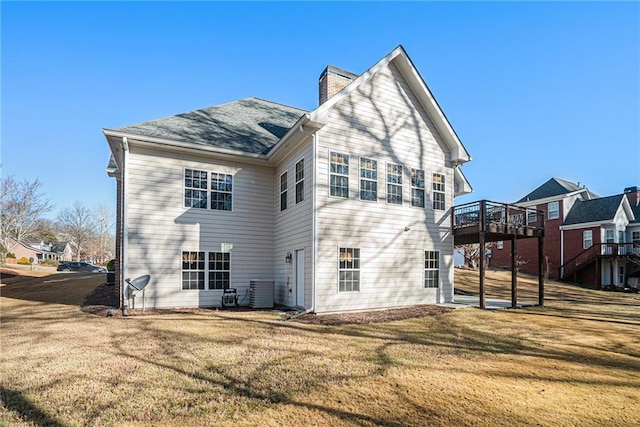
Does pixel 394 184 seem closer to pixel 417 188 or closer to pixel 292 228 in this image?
pixel 417 188

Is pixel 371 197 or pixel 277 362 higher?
pixel 371 197

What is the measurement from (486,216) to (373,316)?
5.53 m

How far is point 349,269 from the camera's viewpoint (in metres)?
11.0

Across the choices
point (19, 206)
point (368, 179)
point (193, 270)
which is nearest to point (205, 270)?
point (193, 270)

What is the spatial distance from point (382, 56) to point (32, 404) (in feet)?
40.3

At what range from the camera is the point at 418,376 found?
200 inches

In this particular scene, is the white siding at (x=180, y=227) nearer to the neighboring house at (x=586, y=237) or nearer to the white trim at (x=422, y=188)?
the white trim at (x=422, y=188)

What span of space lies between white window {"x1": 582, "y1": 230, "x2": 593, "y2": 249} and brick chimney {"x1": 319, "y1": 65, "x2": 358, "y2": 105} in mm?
25355

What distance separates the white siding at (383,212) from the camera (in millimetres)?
10727

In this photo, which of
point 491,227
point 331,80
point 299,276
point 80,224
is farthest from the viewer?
point 80,224

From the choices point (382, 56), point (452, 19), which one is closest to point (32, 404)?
point (382, 56)

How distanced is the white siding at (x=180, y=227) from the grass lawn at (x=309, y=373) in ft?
7.56

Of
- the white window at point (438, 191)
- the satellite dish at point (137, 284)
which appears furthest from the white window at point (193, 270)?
the white window at point (438, 191)

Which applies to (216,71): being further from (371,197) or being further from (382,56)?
(371,197)
